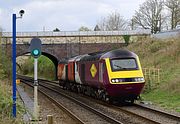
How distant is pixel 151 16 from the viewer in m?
75.6

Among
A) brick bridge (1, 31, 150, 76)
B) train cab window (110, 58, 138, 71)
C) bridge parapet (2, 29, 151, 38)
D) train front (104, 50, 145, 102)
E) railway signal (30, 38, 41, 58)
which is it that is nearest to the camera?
railway signal (30, 38, 41, 58)

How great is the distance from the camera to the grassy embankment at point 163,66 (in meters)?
23.6

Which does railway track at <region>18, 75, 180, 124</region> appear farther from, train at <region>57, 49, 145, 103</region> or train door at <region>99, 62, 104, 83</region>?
train door at <region>99, 62, 104, 83</region>

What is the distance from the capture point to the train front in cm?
2156

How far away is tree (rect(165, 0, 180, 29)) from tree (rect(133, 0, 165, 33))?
2.75 metres

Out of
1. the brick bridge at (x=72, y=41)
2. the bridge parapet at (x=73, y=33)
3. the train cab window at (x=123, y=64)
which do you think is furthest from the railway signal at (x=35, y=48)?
the brick bridge at (x=72, y=41)

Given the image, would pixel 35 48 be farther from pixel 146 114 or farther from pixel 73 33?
pixel 73 33

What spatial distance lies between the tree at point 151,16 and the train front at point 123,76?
52.6 metres

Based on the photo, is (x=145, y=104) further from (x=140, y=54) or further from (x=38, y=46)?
(x=140, y=54)

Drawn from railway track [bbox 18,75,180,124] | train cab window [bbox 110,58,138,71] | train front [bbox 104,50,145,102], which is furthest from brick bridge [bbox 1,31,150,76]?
train cab window [bbox 110,58,138,71]

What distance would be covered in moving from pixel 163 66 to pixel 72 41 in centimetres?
2311

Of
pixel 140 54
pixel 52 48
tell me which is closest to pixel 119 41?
pixel 52 48

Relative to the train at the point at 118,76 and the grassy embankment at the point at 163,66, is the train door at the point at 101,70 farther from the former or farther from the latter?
the grassy embankment at the point at 163,66

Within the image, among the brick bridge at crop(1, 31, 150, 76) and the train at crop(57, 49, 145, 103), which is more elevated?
the brick bridge at crop(1, 31, 150, 76)
